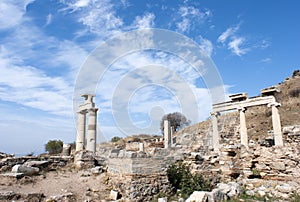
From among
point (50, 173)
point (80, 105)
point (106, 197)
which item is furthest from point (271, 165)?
point (80, 105)

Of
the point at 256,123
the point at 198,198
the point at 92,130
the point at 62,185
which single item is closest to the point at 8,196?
the point at 62,185

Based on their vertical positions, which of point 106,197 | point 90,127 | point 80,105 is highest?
point 80,105

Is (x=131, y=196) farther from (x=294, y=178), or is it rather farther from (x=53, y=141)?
(x=53, y=141)

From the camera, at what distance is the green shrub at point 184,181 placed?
9.47 metres

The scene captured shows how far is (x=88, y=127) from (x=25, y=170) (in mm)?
8035

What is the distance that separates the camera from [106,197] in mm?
9125

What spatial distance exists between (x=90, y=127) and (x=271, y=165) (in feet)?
42.8

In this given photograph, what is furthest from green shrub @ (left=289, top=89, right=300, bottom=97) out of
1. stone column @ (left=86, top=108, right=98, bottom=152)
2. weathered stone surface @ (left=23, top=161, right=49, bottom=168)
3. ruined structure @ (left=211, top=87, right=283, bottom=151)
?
weathered stone surface @ (left=23, top=161, right=49, bottom=168)

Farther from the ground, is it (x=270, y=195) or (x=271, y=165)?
(x=271, y=165)

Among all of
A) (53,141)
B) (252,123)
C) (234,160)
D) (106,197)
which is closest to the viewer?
(106,197)

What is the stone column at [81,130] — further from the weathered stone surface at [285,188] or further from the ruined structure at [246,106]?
the weathered stone surface at [285,188]

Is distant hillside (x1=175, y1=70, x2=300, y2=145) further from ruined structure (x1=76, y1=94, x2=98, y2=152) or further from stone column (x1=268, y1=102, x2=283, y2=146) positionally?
ruined structure (x1=76, y1=94, x2=98, y2=152)

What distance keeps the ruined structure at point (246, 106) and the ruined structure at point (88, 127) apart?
9.41 m

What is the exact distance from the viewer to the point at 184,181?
384 inches
